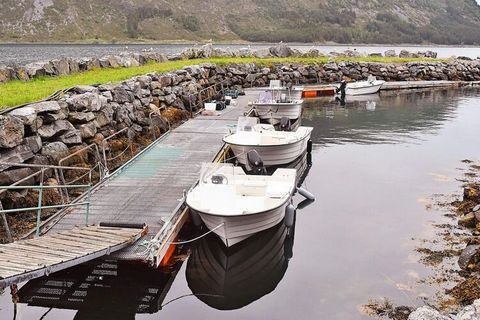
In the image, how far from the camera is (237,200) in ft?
50.7

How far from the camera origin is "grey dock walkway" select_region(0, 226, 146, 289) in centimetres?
998

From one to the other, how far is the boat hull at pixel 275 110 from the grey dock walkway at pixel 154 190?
668 cm

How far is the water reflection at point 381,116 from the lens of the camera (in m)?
32.3

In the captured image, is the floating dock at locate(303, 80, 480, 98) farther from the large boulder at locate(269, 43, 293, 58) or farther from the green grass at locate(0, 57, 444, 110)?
the green grass at locate(0, 57, 444, 110)

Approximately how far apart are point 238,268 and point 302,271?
5.62 ft

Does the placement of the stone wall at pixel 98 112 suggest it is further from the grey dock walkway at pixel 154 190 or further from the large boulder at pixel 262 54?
the large boulder at pixel 262 54

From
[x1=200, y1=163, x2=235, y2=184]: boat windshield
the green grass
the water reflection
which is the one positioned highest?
the green grass

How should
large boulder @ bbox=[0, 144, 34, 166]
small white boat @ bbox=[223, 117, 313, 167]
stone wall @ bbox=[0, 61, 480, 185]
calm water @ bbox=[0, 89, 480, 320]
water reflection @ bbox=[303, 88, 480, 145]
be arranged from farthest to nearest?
1. water reflection @ bbox=[303, 88, 480, 145]
2. small white boat @ bbox=[223, 117, 313, 167]
3. stone wall @ bbox=[0, 61, 480, 185]
4. large boulder @ bbox=[0, 144, 34, 166]
5. calm water @ bbox=[0, 89, 480, 320]

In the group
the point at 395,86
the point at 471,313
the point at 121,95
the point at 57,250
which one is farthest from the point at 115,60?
the point at 395,86

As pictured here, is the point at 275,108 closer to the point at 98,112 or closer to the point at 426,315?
the point at 98,112

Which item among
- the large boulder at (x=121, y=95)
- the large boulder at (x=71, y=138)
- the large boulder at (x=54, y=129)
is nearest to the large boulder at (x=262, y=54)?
the large boulder at (x=121, y=95)

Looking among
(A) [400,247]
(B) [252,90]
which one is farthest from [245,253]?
(B) [252,90]

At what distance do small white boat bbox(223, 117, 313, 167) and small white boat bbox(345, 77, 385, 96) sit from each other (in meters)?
25.9

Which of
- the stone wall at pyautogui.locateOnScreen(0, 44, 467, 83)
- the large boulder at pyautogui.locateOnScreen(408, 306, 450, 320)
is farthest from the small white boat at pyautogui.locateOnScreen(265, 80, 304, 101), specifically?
the large boulder at pyautogui.locateOnScreen(408, 306, 450, 320)
